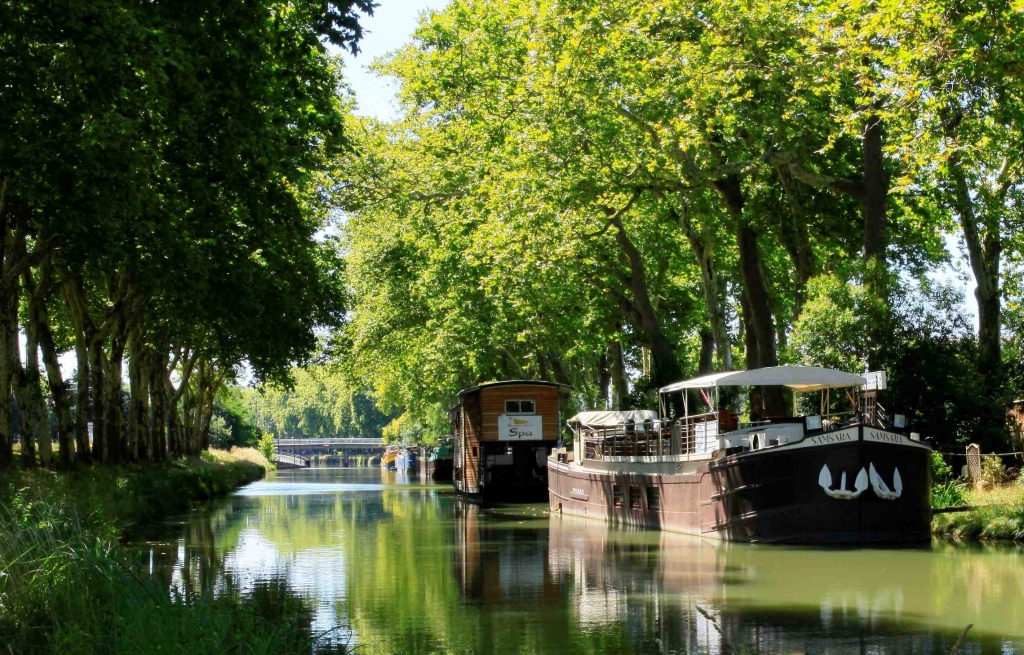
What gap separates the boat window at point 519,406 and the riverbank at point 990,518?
823 inches

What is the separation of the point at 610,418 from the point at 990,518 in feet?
43.5

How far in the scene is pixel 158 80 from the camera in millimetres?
15852

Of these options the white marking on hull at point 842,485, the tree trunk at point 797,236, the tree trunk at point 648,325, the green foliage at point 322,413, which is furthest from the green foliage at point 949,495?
the green foliage at point 322,413

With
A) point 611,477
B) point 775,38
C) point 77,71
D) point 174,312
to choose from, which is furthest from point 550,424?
point 77,71

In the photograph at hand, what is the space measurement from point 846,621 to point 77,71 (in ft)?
37.5

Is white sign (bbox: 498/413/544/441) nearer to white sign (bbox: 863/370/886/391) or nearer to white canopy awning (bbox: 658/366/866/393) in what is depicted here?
white canopy awning (bbox: 658/366/866/393)

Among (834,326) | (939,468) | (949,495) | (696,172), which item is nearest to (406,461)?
(696,172)

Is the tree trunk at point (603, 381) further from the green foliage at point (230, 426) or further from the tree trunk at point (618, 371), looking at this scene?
the green foliage at point (230, 426)

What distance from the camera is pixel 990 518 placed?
22.6 metres

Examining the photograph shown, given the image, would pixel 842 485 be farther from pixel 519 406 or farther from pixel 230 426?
pixel 230 426

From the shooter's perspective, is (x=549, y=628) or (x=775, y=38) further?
(x=775, y=38)

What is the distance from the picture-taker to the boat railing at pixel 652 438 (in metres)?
26.4

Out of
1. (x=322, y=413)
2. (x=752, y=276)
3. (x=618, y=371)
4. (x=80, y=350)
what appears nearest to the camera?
(x=80, y=350)

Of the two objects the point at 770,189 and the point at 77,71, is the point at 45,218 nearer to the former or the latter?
the point at 77,71
